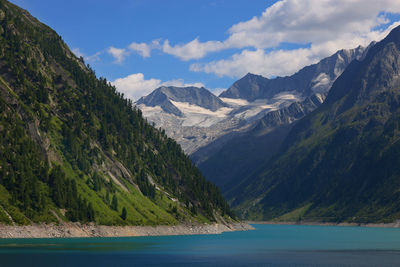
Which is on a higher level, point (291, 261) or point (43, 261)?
point (43, 261)

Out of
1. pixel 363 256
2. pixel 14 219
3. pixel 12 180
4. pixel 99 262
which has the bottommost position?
pixel 363 256

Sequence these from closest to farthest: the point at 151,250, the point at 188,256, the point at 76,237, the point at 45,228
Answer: the point at 188,256
the point at 151,250
the point at 45,228
the point at 76,237

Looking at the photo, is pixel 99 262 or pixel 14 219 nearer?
pixel 99 262

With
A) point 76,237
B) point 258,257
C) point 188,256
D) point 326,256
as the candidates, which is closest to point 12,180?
point 76,237

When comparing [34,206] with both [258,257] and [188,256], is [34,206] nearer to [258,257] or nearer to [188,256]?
[188,256]

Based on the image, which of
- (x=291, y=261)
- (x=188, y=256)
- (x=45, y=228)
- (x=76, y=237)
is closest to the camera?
(x=291, y=261)

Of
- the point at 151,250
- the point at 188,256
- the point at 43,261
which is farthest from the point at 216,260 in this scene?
the point at 43,261

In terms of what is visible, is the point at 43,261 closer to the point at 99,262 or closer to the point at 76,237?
the point at 99,262

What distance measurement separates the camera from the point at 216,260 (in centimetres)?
14000

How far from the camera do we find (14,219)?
17562 cm

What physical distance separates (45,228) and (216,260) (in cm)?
7134

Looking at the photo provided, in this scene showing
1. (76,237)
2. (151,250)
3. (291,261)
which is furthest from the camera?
(76,237)

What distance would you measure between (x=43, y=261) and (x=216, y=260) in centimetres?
4167

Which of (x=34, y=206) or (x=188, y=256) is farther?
(x=34, y=206)
